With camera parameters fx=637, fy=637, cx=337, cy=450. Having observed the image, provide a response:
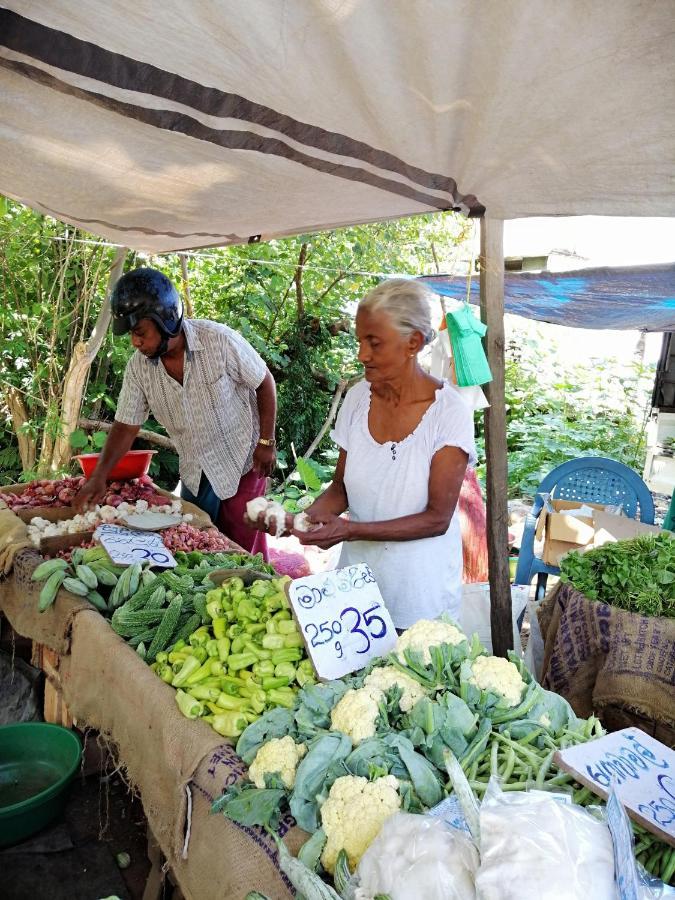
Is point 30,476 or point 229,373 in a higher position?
point 229,373

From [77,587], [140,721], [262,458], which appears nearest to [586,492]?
[262,458]

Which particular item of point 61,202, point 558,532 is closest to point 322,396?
point 558,532

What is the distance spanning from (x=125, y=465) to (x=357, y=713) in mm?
3326

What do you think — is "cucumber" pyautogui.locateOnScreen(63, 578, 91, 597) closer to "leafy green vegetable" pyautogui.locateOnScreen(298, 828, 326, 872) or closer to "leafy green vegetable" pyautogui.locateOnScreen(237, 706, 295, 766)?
"leafy green vegetable" pyautogui.locateOnScreen(237, 706, 295, 766)

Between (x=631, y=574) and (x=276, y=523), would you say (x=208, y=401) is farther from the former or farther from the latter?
(x=631, y=574)

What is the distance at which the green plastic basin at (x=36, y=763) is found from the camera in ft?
9.66

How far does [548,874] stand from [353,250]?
9706 mm

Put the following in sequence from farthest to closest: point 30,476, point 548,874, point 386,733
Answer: point 30,476 → point 386,733 → point 548,874

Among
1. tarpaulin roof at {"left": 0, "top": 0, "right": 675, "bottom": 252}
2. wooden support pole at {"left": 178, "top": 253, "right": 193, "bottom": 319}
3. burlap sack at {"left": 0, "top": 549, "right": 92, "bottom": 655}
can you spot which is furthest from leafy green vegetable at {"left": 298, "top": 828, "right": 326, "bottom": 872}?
wooden support pole at {"left": 178, "top": 253, "right": 193, "bottom": 319}

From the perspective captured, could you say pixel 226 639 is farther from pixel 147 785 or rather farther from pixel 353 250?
pixel 353 250

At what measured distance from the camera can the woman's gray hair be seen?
8.38 feet

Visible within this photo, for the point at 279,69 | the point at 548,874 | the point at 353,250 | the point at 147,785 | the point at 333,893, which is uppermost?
the point at 353,250

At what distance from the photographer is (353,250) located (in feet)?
32.5

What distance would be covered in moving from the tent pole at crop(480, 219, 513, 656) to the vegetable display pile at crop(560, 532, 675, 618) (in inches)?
19.2
